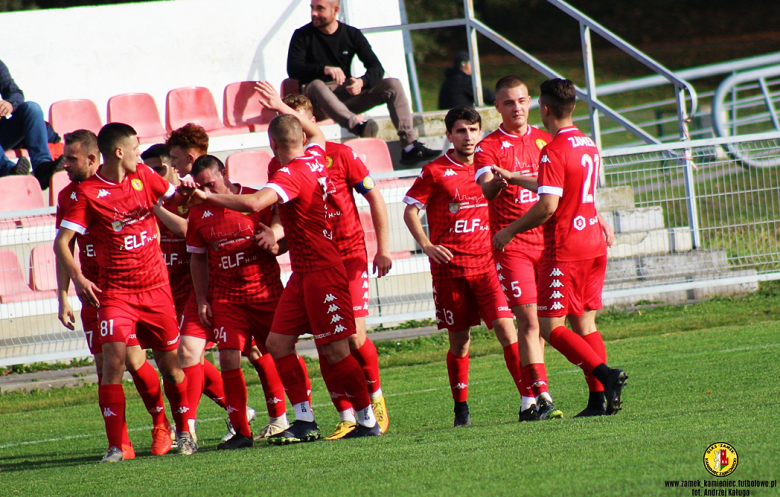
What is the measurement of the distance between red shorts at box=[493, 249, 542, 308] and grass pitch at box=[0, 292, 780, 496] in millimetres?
822

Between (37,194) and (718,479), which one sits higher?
(37,194)

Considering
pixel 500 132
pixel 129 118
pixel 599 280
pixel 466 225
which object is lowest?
pixel 599 280

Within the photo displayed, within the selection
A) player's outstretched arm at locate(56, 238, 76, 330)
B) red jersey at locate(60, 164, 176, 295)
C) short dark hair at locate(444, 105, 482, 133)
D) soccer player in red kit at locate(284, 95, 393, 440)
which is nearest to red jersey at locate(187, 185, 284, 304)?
red jersey at locate(60, 164, 176, 295)

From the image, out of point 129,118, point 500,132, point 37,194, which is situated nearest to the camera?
point 500,132

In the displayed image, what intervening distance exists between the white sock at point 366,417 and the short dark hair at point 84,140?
2490 millimetres

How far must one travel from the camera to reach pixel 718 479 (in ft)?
11.2

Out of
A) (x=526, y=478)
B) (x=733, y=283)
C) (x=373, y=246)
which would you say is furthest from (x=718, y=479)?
(x=733, y=283)

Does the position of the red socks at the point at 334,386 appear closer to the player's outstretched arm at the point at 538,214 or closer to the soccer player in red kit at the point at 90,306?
the soccer player in red kit at the point at 90,306

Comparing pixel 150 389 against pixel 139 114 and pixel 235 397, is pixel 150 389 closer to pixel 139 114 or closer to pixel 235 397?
pixel 235 397

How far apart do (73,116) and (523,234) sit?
8.97 metres

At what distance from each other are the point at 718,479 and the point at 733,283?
25.4 feet

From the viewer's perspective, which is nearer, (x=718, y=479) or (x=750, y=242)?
(x=718, y=479)

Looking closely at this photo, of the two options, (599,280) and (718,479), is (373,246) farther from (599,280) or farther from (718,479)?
(718,479)

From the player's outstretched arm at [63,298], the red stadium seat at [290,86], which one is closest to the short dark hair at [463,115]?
the player's outstretched arm at [63,298]
